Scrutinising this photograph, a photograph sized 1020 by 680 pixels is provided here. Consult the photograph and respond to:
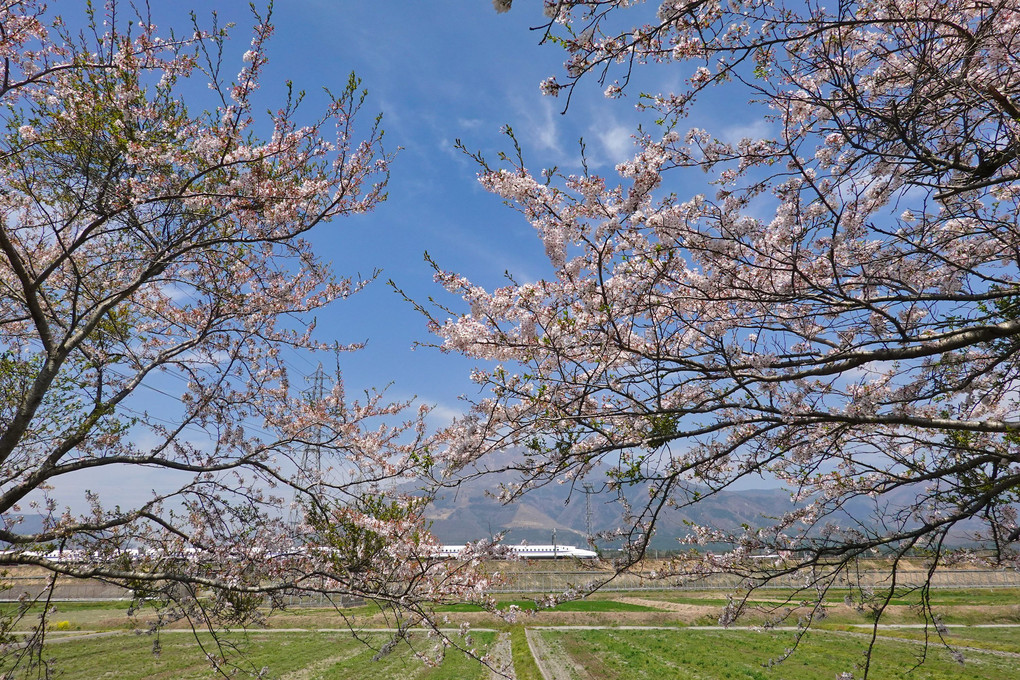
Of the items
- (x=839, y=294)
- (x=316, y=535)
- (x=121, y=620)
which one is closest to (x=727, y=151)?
(x=839, y=294)

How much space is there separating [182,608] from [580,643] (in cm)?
2416

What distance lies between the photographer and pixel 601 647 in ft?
75.4

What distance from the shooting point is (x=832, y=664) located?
60.2ft

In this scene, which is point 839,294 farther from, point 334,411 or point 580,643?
point 580,643

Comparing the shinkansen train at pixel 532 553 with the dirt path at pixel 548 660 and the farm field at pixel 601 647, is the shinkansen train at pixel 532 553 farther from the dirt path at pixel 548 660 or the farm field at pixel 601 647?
the dirt path at pixel 548 660

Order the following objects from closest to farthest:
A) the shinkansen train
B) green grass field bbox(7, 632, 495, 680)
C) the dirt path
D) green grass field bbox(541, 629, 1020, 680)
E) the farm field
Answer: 1. the shinkansen train
2. green grass field bbox(541, 629, 1020, 680)
3. the dirt path
4. the farm field
5. green grass field bbox(7, 632, 495, 680)

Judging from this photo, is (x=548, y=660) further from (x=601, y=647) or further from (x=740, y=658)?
(x=740, y=658)

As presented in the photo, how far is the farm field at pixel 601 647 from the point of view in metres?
17.5

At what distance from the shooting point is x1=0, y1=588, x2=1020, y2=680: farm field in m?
17.5

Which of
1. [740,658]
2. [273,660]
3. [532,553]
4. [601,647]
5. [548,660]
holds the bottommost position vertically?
[532,553]

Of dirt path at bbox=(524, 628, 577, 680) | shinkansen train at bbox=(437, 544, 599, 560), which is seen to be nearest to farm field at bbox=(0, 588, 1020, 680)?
dirt path at bbox=(524, 628, 577, 680)

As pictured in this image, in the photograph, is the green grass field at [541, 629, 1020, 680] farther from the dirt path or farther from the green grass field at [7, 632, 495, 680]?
the green grass field at [7, 632, 495, 680]

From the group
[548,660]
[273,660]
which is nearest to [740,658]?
[548,660]

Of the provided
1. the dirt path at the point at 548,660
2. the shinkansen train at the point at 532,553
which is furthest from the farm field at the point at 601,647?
the shinkansen train at the point at 532,553
